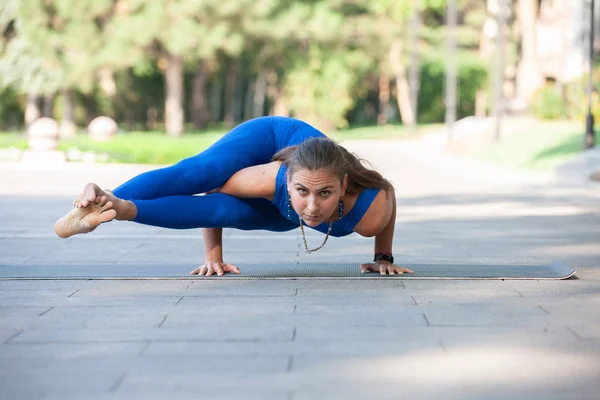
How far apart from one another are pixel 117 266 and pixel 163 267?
0.34m

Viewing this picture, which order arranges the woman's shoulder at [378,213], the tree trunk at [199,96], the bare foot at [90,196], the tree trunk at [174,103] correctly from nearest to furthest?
1. the bare foot at [90,196]
2. the woman's shoulder at [378,213]
3. the tree trunk at [174,103]
4. the tree trunk at [199,96]

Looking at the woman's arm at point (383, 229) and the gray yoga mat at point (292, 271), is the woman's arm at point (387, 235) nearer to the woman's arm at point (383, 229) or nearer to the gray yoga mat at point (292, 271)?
the woman's arm at point (383, 229)

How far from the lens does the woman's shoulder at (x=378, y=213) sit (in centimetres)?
594

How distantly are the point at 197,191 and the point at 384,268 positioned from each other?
138cm

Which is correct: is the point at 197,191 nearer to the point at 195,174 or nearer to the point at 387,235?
the point at 195,174

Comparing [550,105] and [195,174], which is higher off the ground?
[195,174]

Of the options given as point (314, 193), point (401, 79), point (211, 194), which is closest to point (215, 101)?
point (401, 79)

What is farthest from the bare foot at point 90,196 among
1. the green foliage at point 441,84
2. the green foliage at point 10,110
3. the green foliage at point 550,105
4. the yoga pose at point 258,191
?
the green foliage at point 441,84

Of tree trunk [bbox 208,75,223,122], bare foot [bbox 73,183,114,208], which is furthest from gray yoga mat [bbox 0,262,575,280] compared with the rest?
tree trunk [bbox 208,75,223,122]

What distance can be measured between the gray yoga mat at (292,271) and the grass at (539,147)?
14049mm

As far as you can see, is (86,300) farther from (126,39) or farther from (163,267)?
(126,39)

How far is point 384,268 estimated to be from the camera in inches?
255

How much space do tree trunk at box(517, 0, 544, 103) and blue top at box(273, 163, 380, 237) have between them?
3419cm

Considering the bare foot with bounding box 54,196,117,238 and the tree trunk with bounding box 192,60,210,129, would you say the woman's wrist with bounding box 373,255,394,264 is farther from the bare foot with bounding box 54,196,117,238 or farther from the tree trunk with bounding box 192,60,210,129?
the tree trunk with bounding box 192,60,210,129
